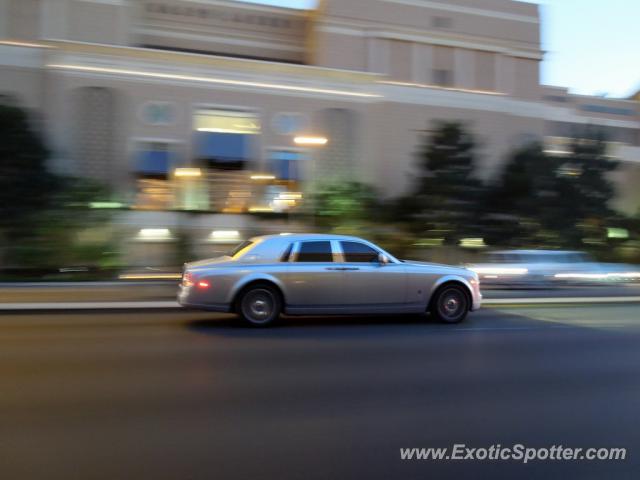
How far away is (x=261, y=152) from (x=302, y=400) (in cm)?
2001

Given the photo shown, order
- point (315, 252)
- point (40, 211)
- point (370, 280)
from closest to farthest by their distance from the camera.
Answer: point (370, 280) → point (315, 252) → point (40, 211)

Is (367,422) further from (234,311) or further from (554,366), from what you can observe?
(234,311)

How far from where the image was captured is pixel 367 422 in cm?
498

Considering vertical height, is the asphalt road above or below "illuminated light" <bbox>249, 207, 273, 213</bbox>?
below

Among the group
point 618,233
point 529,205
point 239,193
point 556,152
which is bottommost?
point 618,233

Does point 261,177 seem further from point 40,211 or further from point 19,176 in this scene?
point 19,176

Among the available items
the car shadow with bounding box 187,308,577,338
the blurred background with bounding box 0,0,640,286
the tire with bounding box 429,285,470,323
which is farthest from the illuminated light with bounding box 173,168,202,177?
the tire with bounding box 429,285,470,323

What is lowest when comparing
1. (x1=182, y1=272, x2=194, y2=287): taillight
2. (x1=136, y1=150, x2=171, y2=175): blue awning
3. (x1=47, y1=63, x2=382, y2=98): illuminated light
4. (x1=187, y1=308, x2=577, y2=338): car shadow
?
(x1=187, y1=308, x2=577, y2=338): car shadow

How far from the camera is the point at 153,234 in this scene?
2245 centimetres

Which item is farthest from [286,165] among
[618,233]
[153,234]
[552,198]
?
[618,233]

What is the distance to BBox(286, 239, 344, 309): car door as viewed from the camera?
959 centimetres

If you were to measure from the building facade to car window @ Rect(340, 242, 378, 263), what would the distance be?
9579 millimetres

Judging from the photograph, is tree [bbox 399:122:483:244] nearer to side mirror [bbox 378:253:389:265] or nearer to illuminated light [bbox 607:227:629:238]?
illuminated light [bbox 607:227:629:238]

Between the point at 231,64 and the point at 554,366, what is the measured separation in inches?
797
